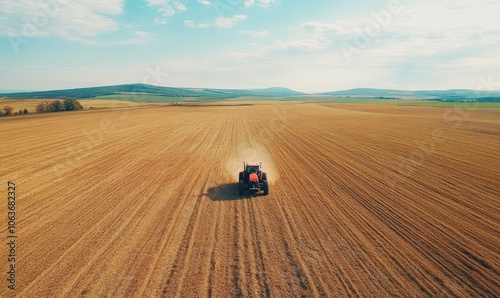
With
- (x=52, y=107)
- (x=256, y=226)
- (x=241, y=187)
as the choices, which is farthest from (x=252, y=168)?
(x=52, y=107)

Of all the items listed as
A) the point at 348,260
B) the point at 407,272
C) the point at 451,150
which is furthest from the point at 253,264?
the point at 451,150

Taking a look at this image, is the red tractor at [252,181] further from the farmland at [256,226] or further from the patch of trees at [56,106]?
the patch of trees at [56,106]

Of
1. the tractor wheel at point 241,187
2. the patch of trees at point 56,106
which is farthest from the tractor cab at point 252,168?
the patch of trees at point 56,106

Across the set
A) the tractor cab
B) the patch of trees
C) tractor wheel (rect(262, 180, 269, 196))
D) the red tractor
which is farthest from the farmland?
the patch of trees

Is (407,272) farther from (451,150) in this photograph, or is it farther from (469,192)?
(451,150)

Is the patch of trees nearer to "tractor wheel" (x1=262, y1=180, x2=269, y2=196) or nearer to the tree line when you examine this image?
the tree line

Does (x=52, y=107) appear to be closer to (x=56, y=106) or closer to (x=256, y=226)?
(x=56, y=106)
